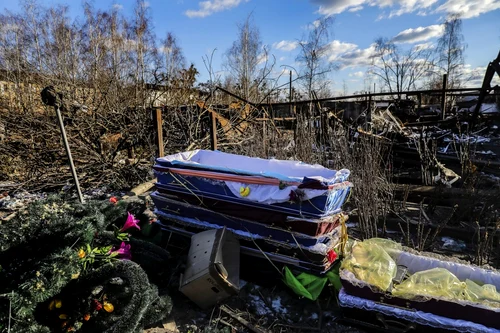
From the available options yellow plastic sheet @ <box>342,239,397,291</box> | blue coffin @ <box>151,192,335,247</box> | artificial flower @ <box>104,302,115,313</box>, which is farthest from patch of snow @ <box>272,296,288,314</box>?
artificial flower @ <box>104,302,115,313</box>

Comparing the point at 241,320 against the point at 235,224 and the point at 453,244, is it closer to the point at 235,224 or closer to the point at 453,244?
the point at 235,224

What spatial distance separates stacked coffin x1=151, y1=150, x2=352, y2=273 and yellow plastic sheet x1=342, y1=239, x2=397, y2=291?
21 cm

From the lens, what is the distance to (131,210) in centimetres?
382

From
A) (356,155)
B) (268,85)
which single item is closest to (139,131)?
(268,85)

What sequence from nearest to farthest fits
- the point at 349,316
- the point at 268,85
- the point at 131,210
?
the point at 349,316 → the point at 131,210 → the point at 268,85

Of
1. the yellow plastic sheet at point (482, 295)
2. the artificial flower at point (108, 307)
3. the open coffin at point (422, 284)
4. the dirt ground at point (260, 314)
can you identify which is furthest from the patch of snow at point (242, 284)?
the yellow plastic sheet at point (482, 295)

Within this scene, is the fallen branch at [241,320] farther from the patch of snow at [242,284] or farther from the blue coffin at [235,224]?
the blue coffin at [235,224]

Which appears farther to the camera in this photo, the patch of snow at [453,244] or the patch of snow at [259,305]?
the patch of snow at [453,244]

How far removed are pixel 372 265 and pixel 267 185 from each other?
3.63 ft

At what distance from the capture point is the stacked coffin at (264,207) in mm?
2797

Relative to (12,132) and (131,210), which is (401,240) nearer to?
(131,210)

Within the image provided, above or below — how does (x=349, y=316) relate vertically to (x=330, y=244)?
below

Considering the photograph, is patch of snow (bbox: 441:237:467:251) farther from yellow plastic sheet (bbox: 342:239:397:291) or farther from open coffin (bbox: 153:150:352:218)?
open coffin (bbox: 153:150:352:218)

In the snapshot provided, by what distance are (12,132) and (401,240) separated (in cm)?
745
